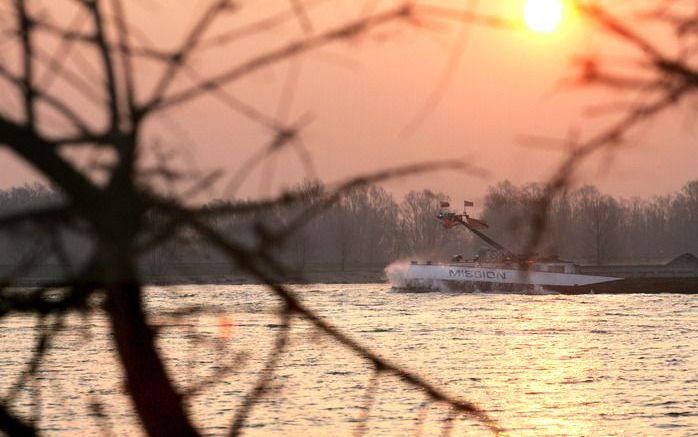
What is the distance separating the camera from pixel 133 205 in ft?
4.57

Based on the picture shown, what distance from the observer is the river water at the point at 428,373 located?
1880 cm

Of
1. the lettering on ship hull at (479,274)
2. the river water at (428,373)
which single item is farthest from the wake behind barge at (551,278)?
the river water at (428,373)

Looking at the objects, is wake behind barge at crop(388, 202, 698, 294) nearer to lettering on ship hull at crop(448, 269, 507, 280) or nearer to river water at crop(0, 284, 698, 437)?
lettering on ship hull at crop(448, 269, 507, 280)

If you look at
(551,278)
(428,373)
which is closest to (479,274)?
(551,278)

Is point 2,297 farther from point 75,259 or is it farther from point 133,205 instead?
point 133,205

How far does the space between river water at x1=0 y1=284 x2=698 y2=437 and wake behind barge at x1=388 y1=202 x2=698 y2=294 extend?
23.0m

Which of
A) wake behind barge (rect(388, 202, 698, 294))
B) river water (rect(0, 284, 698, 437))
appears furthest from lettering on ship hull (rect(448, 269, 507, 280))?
river water (rect(0, 284, 698, 437))

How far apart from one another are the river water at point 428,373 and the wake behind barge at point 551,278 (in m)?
23.0

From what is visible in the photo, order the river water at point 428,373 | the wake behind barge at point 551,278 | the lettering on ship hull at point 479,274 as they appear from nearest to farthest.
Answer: the river water at point 428,373 → the wake behind barge at point 551,278 → the lettering on ship hull at point 479,274

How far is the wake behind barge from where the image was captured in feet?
241

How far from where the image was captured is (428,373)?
90.6ft

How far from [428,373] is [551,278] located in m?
50.0

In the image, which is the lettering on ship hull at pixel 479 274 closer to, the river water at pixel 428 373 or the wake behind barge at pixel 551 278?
the wake behind barge at pixel 551 278

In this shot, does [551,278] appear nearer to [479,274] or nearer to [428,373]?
[479,274]
